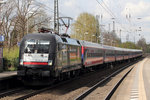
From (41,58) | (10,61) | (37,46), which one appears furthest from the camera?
(10,61)

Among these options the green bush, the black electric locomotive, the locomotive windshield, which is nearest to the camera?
the black electric locomotive

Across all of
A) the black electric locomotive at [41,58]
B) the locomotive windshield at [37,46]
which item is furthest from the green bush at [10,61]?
the locomotive windshield at [37,46]

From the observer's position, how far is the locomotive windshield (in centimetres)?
1268

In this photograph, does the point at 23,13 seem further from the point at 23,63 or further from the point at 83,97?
the point at 83,97

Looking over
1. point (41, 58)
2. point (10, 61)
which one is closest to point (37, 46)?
point (41, 58)

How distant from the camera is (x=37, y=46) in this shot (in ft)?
41.9

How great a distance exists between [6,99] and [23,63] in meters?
2.66

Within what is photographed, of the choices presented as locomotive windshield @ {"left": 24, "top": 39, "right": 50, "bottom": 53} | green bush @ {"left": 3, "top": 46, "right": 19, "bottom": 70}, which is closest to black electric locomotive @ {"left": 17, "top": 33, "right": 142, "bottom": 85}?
locomotive windshield @ {"left": 24, "top": 39, "right": 50, "bottom": 53}

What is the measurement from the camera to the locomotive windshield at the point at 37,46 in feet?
41.6

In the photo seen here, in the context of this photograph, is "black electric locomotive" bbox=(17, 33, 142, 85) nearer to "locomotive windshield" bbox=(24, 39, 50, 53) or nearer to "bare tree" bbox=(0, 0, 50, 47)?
"locomotive windshield" bbox=(24, 39, 50, 53)

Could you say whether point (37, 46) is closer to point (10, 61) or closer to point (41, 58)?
point (41, 58)

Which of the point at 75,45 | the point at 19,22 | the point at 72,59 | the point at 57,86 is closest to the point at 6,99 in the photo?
the point at 57,86

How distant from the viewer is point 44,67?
40.2ft

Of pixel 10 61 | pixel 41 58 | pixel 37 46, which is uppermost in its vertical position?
pixel 37 46
